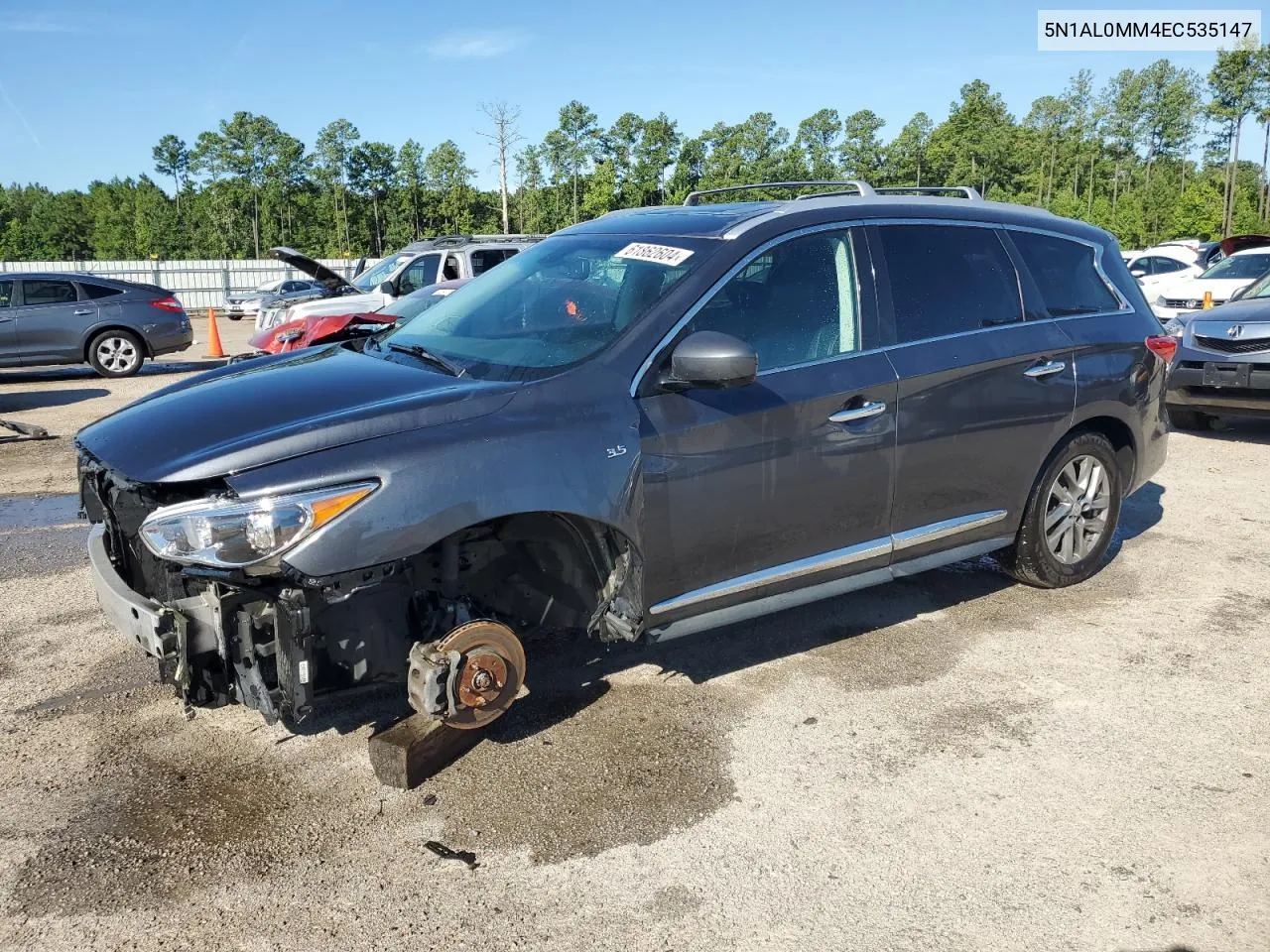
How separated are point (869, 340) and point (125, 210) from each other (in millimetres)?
99355

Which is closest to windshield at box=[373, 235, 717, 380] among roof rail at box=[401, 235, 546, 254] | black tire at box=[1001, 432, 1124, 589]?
black tire at box=[1001, 432, 1124, 589]

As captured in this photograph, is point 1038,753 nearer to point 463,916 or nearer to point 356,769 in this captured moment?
point 463,916

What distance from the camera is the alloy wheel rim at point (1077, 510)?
4949 mm

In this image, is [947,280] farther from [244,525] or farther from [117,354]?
[117,354]

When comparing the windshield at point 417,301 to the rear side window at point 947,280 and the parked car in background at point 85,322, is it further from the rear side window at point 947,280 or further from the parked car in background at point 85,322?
the rear side window at point 947,280

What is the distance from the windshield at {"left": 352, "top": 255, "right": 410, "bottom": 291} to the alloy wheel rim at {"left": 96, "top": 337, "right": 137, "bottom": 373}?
3413 millimetres

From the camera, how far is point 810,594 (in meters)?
3.97

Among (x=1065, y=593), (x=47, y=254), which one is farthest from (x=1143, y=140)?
(x=47, y=254)

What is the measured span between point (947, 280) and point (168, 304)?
14.1 meters

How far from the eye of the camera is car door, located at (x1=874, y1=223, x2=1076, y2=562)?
416 centimetres

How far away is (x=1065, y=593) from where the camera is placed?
5133mm

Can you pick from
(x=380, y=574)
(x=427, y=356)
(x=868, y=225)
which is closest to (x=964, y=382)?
(x=868, y=225)

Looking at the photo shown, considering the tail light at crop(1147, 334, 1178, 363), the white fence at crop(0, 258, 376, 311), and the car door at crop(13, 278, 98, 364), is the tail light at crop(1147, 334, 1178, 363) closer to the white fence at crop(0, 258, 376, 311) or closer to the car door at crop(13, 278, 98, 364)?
the car door at crop(13, 278, 98, 364)

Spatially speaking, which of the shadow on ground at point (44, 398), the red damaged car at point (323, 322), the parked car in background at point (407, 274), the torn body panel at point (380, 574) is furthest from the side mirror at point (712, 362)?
the shadow on ground at point (44, 398)
